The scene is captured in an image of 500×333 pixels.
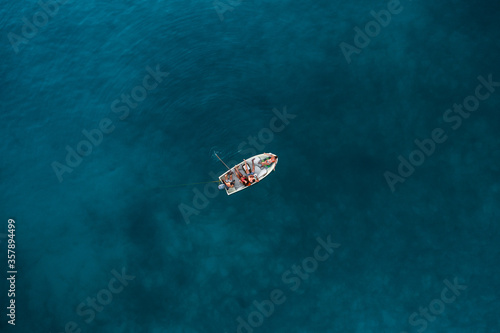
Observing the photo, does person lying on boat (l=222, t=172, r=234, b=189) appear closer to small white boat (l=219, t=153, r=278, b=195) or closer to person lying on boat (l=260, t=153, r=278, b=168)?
small white boat (l=219, t=153, r=278, b=195)

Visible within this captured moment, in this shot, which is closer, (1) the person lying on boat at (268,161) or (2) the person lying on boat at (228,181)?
(2) the person lying on boat at (228,181)

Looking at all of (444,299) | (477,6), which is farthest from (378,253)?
(477,6)

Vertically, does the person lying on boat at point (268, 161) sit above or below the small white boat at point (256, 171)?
above

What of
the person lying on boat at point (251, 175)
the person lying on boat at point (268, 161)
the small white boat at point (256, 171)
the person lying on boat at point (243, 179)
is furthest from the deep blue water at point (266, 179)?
the person lying on boat at point (251, 175)

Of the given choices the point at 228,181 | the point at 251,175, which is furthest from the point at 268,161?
the point at 228,181

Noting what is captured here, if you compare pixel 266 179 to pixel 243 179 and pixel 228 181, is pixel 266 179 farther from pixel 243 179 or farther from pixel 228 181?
pixel 228 181

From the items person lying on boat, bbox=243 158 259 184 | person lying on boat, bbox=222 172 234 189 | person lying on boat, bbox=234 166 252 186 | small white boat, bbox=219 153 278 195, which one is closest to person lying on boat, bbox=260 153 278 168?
small white boat, bbox=219 153 278 195

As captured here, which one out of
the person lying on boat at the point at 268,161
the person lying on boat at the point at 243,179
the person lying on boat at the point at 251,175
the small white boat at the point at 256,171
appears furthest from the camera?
the person lying on boat at the point at 268,161

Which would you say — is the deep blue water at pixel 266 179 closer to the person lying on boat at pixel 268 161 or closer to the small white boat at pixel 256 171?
the small white boat at pixel 256 171
